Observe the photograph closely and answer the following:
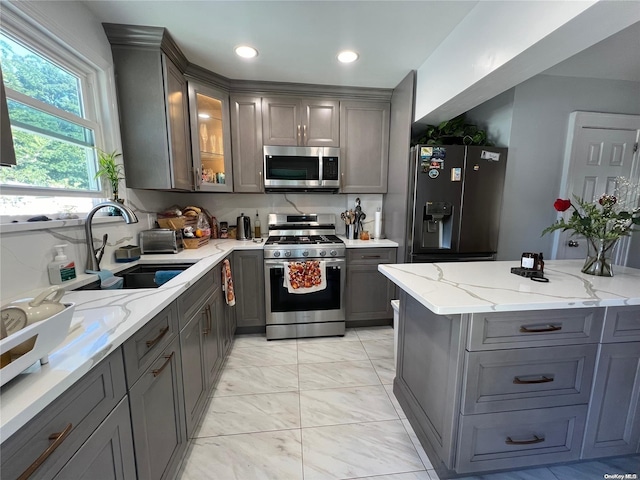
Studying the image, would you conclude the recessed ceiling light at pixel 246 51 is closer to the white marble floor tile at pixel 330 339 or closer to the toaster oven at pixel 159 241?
the toaster oven at pixel 159 241

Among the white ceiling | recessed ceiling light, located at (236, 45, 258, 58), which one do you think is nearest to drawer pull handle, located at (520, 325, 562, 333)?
the white ceiling

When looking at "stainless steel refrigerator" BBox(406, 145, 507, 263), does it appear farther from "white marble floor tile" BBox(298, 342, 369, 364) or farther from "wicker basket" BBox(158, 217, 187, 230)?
"wicker basket" BBox(158, 217, 187, 230)

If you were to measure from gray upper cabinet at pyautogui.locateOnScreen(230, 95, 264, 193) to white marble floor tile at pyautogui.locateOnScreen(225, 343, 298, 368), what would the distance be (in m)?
1.53

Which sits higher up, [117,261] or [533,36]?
[533,36]

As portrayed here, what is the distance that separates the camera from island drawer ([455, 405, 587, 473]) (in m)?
1.15

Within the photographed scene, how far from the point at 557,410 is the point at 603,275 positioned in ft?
2.52

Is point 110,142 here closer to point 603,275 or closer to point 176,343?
point 176,343

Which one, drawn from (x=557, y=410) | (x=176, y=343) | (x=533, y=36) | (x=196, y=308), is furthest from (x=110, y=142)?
(x=557, y=410)

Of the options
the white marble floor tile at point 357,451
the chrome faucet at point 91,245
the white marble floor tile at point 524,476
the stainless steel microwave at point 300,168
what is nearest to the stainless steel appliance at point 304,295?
the stainless steel microwave at point 300,168

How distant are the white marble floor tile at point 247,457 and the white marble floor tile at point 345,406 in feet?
0.58

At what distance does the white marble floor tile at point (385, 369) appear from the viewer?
193cm

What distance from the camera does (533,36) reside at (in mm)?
1166

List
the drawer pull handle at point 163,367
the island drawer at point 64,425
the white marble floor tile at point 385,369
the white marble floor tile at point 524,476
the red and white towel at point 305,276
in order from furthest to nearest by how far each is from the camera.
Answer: the red and white towel at point 305,276
the white marble floor tile at point 385,369
the white marble floor tile at point 524,476
the drawer pull handle at point 163,367
the island drawer at point 64,425

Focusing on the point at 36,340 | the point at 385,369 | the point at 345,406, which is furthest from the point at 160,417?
the point at 385,369
